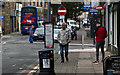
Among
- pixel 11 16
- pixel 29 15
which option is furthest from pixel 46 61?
pixel 11 16

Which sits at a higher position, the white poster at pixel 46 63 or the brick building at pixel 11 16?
the brick building at pixel 11 16

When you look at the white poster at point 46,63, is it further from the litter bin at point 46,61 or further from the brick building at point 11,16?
the brick building at point 11,16

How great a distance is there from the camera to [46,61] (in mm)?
10750

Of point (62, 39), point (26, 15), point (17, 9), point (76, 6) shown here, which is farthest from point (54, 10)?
point (62, 39)

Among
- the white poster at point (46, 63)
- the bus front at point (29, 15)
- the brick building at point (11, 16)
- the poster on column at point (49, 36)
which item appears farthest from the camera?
the brick building at point (11, 16)

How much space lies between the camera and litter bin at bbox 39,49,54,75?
417 inches

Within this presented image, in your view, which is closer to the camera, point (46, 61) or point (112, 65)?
point (112, 65)

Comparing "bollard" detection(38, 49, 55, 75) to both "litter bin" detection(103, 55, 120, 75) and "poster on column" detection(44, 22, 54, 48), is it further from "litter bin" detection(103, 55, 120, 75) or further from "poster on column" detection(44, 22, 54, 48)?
"litter bin" detection(103, 55, 120, 75)

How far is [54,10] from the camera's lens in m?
61.0

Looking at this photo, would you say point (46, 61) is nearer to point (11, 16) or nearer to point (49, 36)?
point (49, 36)

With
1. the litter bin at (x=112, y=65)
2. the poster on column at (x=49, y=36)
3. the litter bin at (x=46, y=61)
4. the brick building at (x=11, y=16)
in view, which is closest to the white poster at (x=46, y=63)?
the litter bin at (x=46, y=61)

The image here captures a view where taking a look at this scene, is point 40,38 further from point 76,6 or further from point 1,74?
point 76,6

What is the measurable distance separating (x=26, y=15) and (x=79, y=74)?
36531mm

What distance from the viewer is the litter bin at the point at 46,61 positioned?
10602 mm
